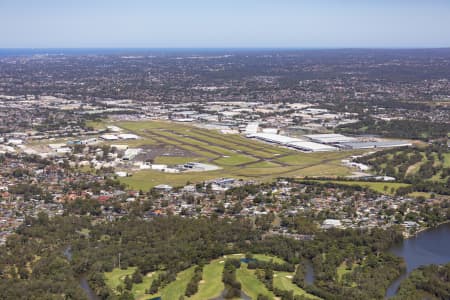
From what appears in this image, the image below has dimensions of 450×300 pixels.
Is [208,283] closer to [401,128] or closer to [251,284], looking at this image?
[251,284]

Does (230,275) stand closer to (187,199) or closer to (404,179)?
(187,199)

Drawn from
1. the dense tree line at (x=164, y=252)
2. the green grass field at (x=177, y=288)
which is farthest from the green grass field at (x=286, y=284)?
the green grass field at (x=177, y=288)

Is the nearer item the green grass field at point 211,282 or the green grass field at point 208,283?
the green grass field at point 208,283

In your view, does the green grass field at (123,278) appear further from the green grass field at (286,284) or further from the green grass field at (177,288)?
the green grass field at (286,284)

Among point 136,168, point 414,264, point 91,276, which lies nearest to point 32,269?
point 91,276

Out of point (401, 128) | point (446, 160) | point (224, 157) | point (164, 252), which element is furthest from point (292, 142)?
point (164, 252)

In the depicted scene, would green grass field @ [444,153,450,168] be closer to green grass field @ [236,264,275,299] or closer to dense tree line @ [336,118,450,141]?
dense tree line @ [336,118,450,141]

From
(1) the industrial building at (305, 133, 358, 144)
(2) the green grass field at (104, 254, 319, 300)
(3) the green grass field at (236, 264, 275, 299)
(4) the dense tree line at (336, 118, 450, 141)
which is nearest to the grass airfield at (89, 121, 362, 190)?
(1) the industrial building at (305, 133, 358, 144)
